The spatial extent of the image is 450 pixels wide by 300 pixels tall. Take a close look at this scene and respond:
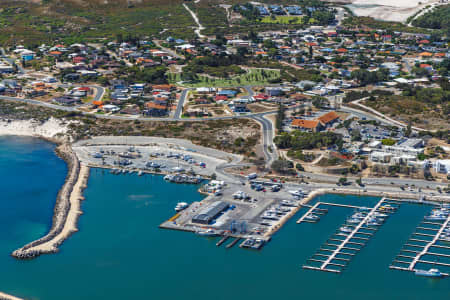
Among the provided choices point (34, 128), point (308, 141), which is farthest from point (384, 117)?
point (34, 128)

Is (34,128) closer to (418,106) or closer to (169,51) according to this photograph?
(169,51)

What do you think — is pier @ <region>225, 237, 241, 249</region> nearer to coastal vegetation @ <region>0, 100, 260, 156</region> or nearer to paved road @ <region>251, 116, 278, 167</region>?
paved road @ <region>251, 116, 278, 167</region>

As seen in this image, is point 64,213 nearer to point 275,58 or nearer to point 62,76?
point 62,76

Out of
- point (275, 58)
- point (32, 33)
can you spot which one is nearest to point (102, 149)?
point (275, 58)

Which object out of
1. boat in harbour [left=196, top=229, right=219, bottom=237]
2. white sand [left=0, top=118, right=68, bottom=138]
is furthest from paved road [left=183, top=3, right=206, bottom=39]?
boat in harbour [left=196, top=229, right=219, bottom=237]

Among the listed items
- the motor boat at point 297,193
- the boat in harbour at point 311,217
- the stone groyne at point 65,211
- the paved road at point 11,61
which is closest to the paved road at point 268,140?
the motor boat at point 297,193

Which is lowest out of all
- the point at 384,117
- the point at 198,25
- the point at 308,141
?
the point at 308,141
